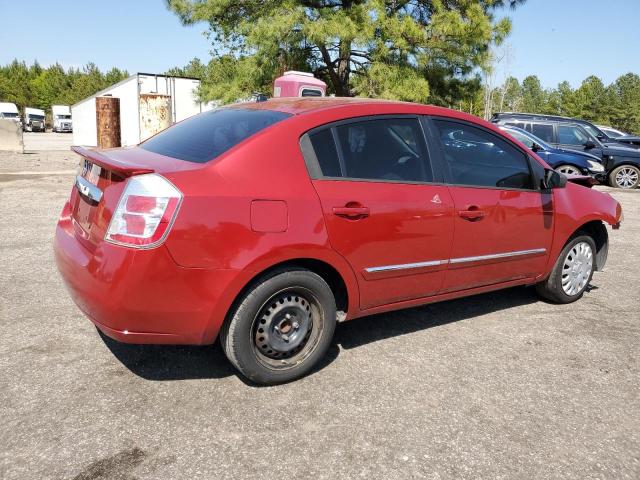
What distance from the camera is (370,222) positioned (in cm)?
321

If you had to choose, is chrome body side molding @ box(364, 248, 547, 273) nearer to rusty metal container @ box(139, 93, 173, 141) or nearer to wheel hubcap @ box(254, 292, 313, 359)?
wheel hubcap @ box(254, 292, 313, 359)

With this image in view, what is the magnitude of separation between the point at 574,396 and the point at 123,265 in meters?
2.54

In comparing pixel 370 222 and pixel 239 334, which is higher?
pixel 370 222

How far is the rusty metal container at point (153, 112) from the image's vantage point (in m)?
15.5

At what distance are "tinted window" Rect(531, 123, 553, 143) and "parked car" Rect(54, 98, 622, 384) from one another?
10497 millimetres

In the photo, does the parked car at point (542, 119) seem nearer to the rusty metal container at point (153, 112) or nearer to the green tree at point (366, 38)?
the green tree at point (366, 38)

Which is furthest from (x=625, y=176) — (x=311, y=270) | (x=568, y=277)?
(x=311, y=270)

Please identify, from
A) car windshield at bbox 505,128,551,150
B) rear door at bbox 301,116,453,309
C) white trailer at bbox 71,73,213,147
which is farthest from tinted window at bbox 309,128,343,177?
white trailer at bbox 71,73,213,147

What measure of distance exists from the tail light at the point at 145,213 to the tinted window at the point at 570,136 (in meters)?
13.3

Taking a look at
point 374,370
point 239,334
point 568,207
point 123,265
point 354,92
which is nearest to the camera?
point 123,265

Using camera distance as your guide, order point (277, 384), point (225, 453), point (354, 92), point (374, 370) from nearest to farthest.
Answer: point (225, 453)
point (277, 384)
point (374, 370)
point (354, 92)

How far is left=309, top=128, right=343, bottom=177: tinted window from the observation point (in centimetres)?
312

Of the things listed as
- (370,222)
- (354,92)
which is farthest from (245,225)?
(354,92)

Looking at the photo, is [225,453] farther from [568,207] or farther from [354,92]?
[354,92]
